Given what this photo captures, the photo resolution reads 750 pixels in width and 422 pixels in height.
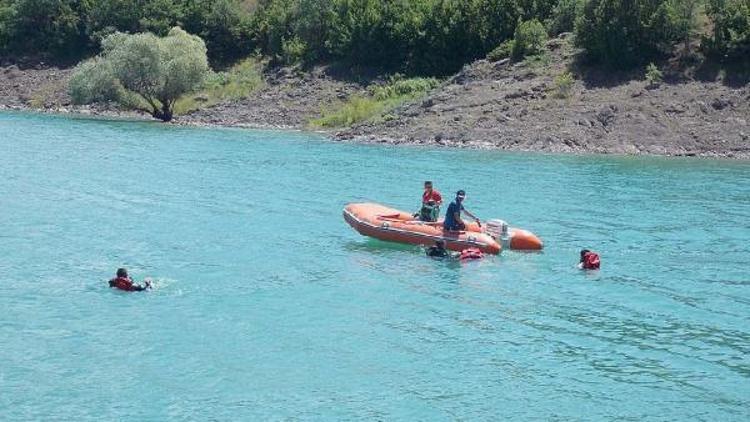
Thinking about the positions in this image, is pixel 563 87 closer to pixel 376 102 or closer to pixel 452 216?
pixel 376 102

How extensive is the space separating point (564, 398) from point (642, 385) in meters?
1.65

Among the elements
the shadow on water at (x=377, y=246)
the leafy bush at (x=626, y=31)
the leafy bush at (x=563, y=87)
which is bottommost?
the shadow on water at (x=377, y=246)

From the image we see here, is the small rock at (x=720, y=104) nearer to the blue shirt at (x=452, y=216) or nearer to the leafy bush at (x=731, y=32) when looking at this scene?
the leafy bush at (x=731, y=32)

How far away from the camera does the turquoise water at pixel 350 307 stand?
62.7 feet

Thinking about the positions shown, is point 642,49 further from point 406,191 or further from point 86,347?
point 86,347

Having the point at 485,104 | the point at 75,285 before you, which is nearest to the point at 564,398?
the point at 75,285

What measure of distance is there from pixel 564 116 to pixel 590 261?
3623 centimetres

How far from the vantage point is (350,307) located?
25000 millimetres

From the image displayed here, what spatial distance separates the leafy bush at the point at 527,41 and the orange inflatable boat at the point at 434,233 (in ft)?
137

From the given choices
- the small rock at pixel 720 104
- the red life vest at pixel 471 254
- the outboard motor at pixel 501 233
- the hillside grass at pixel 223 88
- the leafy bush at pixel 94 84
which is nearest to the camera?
the red life vest at pixel 471 254

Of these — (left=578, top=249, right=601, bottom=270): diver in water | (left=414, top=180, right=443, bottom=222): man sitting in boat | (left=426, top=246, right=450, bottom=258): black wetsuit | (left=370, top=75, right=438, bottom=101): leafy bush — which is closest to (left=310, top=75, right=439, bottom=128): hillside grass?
(left=370, top=75, right=438, bottom=101): leafy bush

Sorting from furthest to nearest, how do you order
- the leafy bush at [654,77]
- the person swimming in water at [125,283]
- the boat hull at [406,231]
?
the leafy bush at [654,77] < the boat hull at [406,231] < the person swimming in water at [125,283]

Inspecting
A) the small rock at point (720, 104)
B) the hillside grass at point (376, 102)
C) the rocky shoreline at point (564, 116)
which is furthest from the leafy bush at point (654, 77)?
the hillside grass at point (376, 102)

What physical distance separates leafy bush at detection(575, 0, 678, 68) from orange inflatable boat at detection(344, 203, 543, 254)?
3966cm
